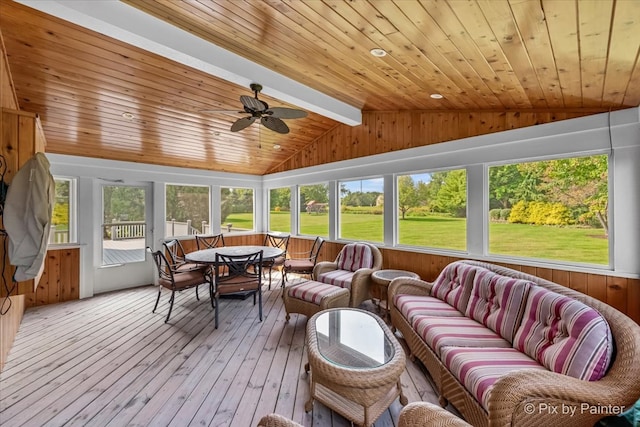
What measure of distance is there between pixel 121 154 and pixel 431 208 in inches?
210

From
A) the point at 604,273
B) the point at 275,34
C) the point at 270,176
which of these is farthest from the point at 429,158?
the point at 270,176

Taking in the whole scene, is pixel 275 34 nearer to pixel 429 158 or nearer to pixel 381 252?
pixel 429 158

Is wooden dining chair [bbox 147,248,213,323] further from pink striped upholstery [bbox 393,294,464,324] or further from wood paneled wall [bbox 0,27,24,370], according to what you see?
pink striped upholstery [bbox 393,294,464,324]

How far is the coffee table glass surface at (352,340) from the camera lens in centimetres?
196

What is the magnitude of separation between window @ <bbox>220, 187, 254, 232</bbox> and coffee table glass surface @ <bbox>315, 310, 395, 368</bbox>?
15.1 ft

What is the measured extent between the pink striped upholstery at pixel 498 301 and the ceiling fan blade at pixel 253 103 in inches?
108

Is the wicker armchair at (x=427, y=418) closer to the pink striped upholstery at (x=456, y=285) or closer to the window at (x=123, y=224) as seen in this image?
the pink striped upholstery at (x=456, y=285)

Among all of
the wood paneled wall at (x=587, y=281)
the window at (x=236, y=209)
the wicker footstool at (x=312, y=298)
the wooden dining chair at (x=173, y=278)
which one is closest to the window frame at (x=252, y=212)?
the window at (x=236, y=209)

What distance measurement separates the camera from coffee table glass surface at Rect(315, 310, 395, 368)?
1961mm

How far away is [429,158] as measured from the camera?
412 centimetres

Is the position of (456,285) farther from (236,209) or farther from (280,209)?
(236,209)

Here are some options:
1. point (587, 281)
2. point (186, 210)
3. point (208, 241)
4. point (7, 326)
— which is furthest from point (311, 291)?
point (186, 210)

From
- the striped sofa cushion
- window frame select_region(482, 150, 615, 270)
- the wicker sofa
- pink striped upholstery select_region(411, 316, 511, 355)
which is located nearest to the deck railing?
the wicker sofa

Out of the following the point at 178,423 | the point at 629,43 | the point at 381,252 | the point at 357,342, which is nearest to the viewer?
the point at 629,43
